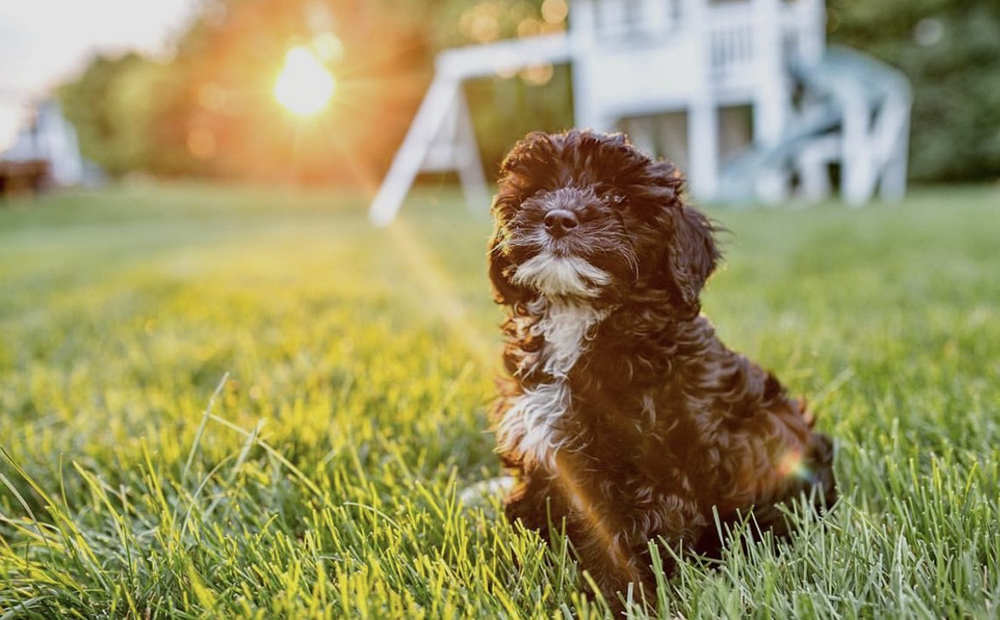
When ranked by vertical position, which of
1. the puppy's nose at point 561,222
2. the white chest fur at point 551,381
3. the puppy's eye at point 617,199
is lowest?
the white chest fur at point 551,381

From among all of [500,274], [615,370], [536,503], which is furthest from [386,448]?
[615,370]

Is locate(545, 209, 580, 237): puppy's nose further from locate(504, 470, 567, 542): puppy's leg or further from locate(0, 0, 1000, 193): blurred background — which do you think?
locate(0, 0, 1000, 193): blurred background

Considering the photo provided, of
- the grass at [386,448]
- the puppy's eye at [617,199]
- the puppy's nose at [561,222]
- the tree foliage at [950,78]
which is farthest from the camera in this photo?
the tree foliage at [950,78]

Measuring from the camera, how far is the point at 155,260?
35.9 feet

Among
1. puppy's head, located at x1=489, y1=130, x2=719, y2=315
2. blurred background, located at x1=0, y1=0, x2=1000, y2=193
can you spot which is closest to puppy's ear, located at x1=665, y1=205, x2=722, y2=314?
puppy's head, located at x1=489, y1=130, x2=719, y2=315

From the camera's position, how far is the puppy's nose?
197cm

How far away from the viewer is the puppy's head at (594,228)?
199 centimetres

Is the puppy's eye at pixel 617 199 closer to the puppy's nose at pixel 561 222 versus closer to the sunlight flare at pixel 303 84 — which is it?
the puppy's nose at pixel 561 222

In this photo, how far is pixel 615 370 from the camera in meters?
2.08

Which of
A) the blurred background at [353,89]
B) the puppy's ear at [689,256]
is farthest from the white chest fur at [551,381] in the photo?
the blurred background at [353,89]

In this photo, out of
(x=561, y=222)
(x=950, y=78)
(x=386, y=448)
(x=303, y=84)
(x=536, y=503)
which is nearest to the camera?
(x=561, y=222)

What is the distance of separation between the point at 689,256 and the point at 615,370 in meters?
0.38

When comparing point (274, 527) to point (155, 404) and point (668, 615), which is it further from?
point (155, 404)

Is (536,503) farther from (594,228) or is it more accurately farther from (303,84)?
(303,84)
